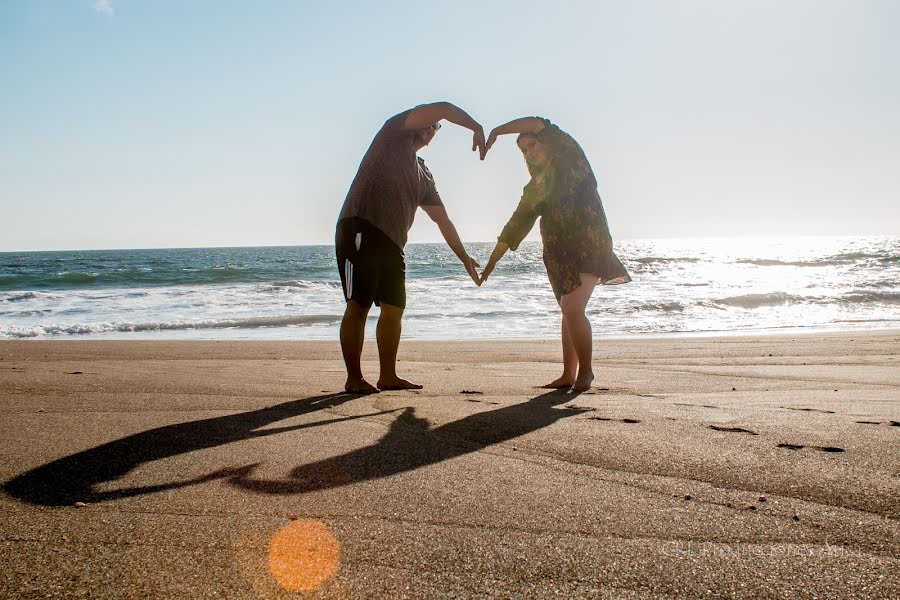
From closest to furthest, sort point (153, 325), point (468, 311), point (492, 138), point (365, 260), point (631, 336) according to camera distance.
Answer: point (365, 260) → point (492, 138) → point (631, 336) → point (153, 325) → point (468, 311)

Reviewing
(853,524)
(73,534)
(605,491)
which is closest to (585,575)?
(605,491)

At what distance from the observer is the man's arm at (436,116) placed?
3693 mm

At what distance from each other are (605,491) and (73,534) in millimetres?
1131

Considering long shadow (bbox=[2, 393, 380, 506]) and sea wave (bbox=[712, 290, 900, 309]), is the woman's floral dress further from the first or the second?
sea wave (bbox=[712, 290, 900, 309])

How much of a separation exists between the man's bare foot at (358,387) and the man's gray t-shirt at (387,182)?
0.79 metres

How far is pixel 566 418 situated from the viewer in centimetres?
263

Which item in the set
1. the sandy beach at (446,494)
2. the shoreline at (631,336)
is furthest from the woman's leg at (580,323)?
the shoreline at (631,336)

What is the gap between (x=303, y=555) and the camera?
4.09 feet

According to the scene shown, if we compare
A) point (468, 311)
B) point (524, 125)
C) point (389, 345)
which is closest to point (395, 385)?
point (389, 345)

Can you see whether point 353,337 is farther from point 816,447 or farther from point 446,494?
point 816,447

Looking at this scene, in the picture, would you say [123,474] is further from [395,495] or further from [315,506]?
[395,495]

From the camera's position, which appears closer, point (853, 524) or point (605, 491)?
point (853, 524)

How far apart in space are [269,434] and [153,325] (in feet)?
32.5

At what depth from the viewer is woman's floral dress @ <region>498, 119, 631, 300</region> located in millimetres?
3812
